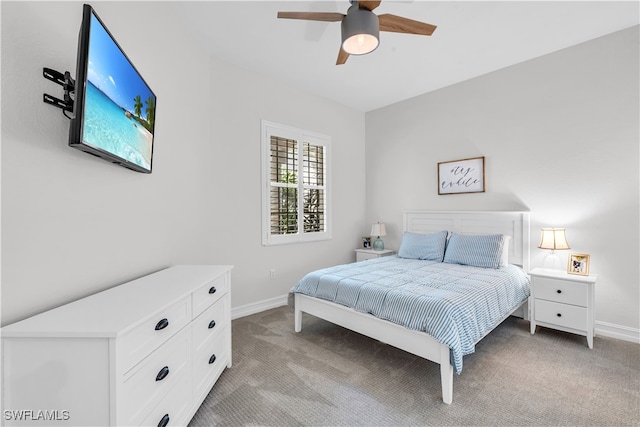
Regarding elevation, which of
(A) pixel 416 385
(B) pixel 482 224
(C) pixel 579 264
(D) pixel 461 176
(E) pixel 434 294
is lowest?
(A) pixel 416 385

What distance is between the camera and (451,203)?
394 cm

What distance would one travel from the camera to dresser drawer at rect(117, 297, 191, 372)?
1.10 meters

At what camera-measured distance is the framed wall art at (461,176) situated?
12.1 feet

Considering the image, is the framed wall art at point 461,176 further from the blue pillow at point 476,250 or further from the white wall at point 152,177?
the white wall at point 152,177

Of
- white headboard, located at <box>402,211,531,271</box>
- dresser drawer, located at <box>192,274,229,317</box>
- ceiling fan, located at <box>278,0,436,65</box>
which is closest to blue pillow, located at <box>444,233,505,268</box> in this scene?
white headboard, located at <box>402,211,531,271</box>

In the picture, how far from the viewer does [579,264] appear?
2781 mm

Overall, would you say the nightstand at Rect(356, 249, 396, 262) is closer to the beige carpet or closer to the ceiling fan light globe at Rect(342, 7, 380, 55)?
the beige carpet

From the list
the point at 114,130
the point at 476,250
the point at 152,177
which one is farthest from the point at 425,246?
the point at 114,130

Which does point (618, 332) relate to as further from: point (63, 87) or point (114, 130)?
point (63, 87)

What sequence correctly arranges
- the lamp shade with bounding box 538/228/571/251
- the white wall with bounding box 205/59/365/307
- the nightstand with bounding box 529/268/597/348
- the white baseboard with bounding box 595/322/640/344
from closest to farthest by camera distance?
the nightstand with bounding box 529/268/597/348
the white baseboard with bounding box 595/322/640/344
the lamp shade with bounding box 538/228/571/251
the white wall with bounding box 205/59/365/307

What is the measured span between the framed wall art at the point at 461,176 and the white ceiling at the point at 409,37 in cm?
105

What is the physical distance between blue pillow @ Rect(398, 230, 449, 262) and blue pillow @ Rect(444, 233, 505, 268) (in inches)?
3.9

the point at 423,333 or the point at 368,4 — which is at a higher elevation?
the point at 368,4

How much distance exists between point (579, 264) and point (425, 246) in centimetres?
142
